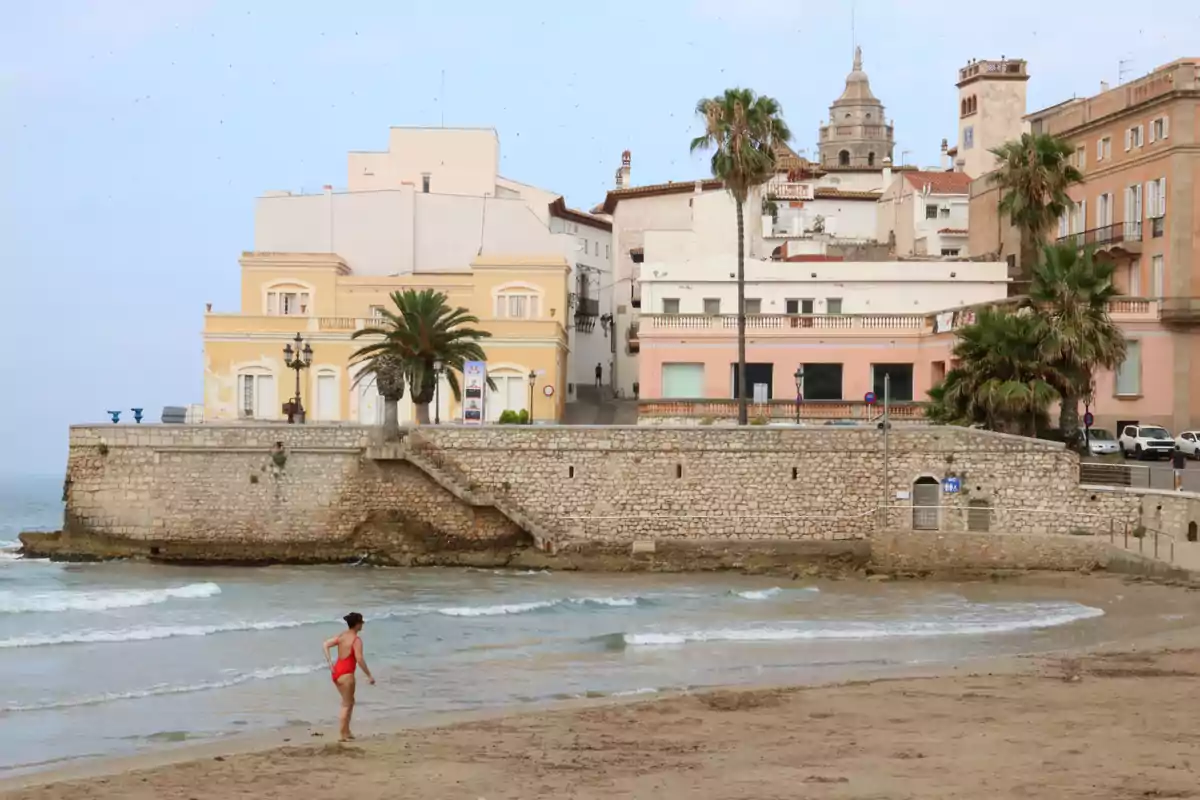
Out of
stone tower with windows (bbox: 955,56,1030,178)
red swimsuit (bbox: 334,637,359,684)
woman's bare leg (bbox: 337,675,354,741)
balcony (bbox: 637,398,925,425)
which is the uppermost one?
stone tower with windows (bbox: 955,56,1030,178)

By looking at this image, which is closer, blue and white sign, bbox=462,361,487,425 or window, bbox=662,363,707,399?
blue and white sign, bbox=462,361,487,425

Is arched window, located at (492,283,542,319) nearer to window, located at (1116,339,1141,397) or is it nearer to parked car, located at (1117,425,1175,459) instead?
window, located at (1116,339,1141,397)

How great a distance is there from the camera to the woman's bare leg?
63.1 feet

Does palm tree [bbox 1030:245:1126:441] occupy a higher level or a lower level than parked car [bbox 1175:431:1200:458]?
higher

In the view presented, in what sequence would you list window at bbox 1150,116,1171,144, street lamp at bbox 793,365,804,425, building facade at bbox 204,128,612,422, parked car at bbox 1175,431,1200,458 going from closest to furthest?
parked car at bbox 1175,431,1200,458 < street lamp at bbox 793,365,804,425 < window at bbox 1150,116,1171,144 < building facade at bbox 204,128,612,422

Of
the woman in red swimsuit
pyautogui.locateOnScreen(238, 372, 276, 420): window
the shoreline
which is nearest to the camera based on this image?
the shoreline

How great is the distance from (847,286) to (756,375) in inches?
195

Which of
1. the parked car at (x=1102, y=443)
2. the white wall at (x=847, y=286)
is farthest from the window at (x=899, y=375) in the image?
the parked car at (x=1102, y=443)

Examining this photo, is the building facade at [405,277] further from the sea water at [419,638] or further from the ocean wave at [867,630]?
the ocean wave at [867,630]

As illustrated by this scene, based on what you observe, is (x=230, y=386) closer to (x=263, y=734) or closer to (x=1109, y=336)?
(x=1109, y=336)

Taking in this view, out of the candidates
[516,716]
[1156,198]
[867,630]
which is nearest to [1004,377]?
[867,630]

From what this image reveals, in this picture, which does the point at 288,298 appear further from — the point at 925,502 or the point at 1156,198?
the point at 1156,198

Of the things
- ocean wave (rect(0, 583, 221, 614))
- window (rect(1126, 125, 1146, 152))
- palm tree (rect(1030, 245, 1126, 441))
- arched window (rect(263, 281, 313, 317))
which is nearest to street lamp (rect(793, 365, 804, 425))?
palm tree (rect(1030, 245, 1126, 441))

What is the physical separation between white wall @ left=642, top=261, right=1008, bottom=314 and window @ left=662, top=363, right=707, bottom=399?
9.36 ft
